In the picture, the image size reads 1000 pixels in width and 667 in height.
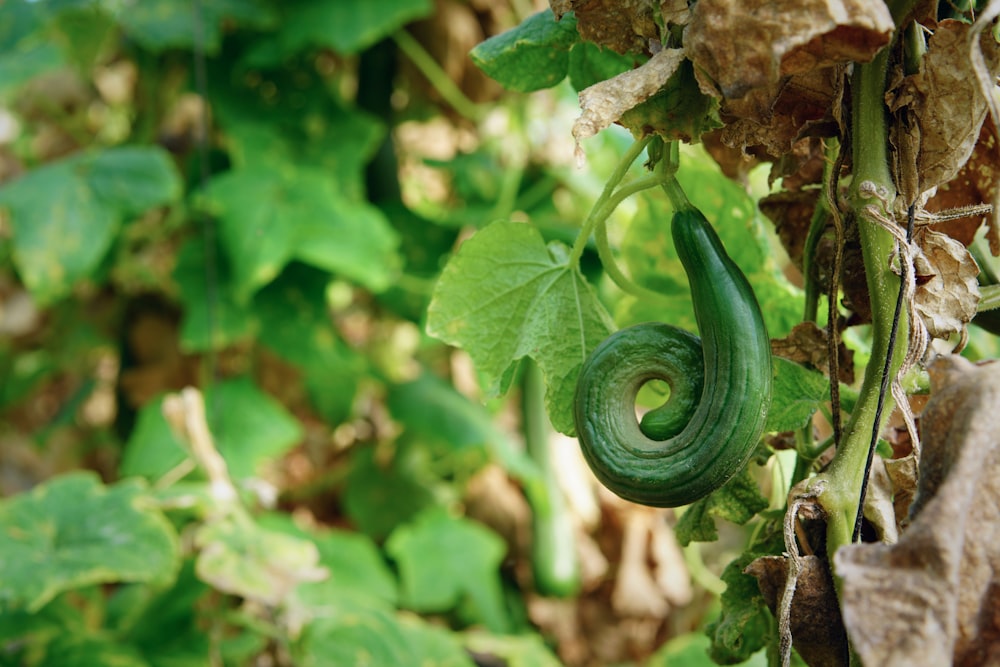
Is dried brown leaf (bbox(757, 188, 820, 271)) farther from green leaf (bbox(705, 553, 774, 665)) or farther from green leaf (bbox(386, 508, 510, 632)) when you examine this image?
green leaf (bbox(386, 508, 510, 632))

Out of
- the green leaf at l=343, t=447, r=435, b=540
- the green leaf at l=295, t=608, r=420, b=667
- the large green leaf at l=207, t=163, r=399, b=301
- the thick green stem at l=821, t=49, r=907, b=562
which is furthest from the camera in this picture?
→ the green leaf at l=343, t=447, r=435, b=540

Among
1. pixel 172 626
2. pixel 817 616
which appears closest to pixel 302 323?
pixel 172 626

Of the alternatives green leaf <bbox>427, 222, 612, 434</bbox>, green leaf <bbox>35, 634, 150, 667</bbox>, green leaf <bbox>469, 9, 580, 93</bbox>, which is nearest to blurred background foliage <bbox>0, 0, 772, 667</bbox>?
green leaf <bbox>35, 634, 150, 667</bbox>

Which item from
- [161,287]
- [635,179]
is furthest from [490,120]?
[635,179]

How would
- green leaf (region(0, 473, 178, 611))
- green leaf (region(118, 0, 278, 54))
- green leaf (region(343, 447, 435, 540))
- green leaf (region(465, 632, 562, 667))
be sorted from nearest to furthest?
green leaf (region(0, 473, 178, 611)), green leaf (region(465, 632, 562, 667)), green leaf (region(118, 0, 278, 54)), green leaf (region(343, 447, 435, 540))

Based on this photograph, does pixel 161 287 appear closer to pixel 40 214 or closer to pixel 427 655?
pixel 40 214

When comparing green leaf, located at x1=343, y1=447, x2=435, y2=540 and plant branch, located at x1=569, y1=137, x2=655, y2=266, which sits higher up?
plant branch, located at x1=569, y1=137, x2=655, y2=266

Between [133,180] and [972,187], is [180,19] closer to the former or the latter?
[133,180]
